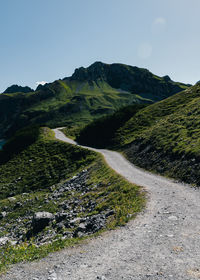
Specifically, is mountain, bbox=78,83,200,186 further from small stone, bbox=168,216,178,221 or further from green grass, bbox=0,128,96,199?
green grass, bbox=0,128,96,199

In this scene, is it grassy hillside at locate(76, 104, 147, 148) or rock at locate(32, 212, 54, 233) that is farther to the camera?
grassy hillside at locate(76, 104, 147, 148)

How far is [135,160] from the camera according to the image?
34344 millimetres

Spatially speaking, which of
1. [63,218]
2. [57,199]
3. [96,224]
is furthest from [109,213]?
[57,199]

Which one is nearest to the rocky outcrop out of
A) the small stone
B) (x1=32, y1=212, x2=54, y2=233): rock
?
(x1=32, y1=212, x2=54, y2=233): rock

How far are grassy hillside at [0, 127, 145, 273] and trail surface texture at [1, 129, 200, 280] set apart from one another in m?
1.08

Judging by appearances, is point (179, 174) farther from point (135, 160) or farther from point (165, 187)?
point (135, 160)

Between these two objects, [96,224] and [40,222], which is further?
[40,222]

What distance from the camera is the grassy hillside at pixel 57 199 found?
13584 mm

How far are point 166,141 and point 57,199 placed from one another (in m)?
20.4

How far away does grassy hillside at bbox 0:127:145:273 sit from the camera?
13584 millimetres

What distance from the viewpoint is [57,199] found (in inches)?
1069

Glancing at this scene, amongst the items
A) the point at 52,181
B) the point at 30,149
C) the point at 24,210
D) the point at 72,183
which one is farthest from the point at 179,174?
the point at 30,149

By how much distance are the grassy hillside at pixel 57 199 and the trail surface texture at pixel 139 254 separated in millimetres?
1078

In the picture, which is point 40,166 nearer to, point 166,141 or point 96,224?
point 166,141
